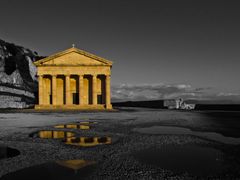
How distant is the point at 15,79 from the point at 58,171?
74656 millimetres

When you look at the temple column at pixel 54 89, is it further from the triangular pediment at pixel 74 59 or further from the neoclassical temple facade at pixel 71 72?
the triangular pediment at pixel 74 59

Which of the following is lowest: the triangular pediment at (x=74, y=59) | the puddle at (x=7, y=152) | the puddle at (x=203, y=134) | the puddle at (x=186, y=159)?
the puddle at (x=203, y=134)

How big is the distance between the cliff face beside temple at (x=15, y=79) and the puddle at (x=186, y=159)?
49.2 metres

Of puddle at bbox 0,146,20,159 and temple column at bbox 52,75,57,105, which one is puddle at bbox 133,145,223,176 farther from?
temple column at bbox 52,75,57,105

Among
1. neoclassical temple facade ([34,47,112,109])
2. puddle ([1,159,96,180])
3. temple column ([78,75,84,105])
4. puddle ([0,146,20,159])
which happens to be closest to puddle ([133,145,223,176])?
puddle ([1,159,96,180])

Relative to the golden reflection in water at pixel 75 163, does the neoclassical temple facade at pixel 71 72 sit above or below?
above

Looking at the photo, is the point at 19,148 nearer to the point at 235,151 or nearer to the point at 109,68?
the point at 235,151

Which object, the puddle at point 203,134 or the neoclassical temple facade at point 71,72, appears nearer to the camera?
the puddle at point 203,134

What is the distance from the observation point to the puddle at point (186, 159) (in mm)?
4230

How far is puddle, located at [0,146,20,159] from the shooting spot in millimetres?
5277

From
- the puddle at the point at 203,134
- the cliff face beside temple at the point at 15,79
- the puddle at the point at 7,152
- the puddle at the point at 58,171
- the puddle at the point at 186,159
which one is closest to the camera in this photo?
the puddle at the point at 58,171

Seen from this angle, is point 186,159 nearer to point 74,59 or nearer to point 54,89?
point 74,59

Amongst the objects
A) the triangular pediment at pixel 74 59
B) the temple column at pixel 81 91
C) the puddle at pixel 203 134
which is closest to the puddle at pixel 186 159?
the puddle at pixel 203 134

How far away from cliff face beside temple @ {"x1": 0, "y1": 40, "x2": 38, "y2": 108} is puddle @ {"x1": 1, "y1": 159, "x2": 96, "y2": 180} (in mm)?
49128
